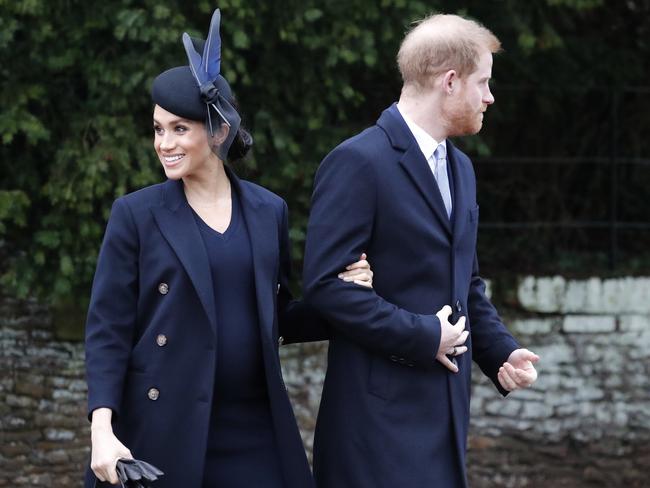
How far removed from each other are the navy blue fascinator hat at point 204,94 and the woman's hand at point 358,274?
19.1 inches

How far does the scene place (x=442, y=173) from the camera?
13.4 ft

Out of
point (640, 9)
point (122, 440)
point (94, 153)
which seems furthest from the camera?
point (640, 9)

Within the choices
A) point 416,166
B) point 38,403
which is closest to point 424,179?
point 416,166

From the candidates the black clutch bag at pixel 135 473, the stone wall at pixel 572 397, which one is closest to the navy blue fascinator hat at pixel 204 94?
the black clutch bag at pixel 135 473

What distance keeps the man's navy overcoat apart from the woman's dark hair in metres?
0.24

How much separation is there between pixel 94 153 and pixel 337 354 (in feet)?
10.4

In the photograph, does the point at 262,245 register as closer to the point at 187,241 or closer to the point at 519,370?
the point at 187,241

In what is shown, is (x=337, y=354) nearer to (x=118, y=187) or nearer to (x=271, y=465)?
(x=271, y=465)

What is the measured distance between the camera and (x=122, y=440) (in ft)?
12.4

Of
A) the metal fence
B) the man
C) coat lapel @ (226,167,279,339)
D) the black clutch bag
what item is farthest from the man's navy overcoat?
the metal fence

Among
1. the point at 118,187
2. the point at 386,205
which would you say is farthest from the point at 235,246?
the point at 118,187

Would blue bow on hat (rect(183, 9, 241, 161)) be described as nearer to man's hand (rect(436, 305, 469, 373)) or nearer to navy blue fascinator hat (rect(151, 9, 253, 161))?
navy blue fascinator hat (rect(151, 9, 253, 161))

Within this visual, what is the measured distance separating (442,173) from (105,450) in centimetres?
131

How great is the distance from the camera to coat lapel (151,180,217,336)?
372 centimetres
